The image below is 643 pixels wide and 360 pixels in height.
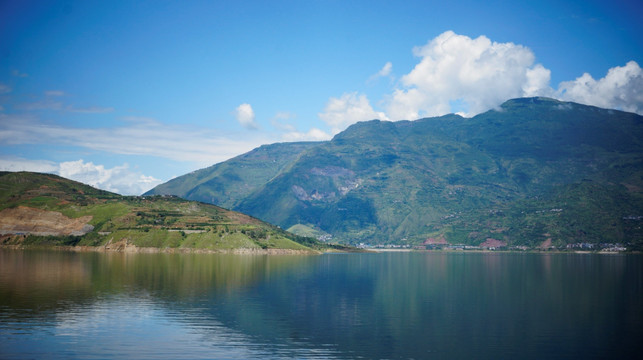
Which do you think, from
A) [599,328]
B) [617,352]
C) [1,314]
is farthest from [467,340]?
[1,314]

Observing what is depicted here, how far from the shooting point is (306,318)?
75812 millimetres

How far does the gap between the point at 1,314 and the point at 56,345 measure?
22.6 m

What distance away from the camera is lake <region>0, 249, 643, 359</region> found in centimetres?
5581

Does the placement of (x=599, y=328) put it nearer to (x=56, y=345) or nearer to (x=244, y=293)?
(x=244, y=293)

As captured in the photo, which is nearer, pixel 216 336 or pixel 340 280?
pixel 216 336

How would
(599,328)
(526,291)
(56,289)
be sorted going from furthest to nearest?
1. (526,291)
2. (56,289)
3. (599,328)

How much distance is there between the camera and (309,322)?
72688 millimetres

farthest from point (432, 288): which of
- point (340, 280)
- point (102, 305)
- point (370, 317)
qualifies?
point (102, 305)

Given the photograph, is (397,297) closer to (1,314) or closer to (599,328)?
(599,328)

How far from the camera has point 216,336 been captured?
62125mm

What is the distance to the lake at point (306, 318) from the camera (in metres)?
55.8

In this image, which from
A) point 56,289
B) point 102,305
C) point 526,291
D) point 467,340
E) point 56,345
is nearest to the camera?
point 56,345

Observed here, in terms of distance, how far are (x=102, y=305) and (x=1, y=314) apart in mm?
14610

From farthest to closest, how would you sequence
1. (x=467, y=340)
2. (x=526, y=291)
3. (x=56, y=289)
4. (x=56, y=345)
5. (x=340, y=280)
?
(x=340, y=280)
(x=526, y=291)
(x=56, y=289)
(x=467, y=340)
(x=56, y=345)
